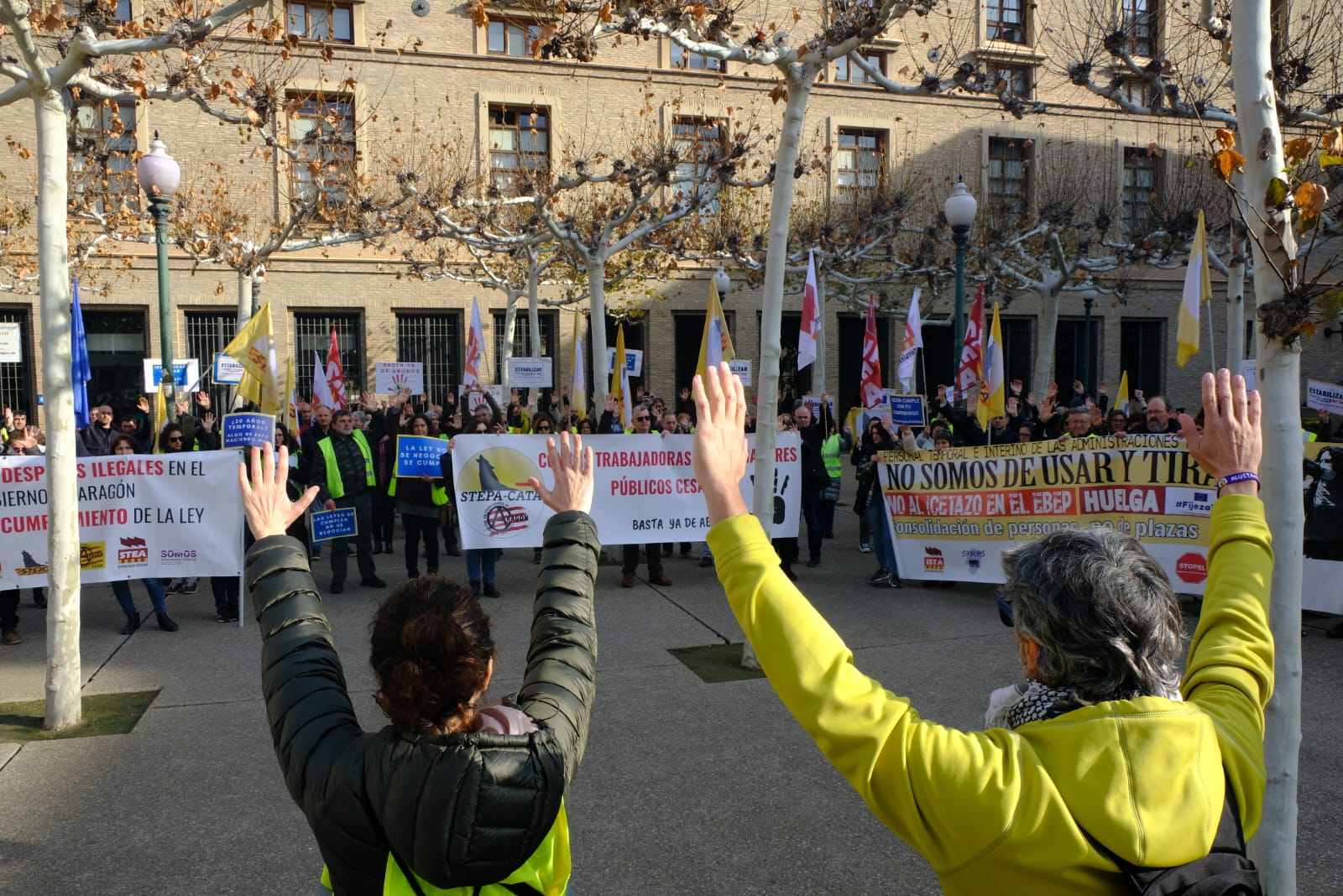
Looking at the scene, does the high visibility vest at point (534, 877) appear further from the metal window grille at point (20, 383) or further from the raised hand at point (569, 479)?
the metal window grille at point (20, 383)

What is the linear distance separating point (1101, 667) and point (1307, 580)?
7.95m

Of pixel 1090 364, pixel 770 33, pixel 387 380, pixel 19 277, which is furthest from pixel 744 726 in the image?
pixel 1090 364

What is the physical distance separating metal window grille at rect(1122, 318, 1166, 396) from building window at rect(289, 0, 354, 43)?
27.4 metres

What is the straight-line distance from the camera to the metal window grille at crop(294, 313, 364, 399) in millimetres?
28953

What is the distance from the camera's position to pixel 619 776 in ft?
17.0

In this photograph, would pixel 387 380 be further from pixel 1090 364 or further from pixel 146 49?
pixel 1090 364

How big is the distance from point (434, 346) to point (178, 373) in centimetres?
1036

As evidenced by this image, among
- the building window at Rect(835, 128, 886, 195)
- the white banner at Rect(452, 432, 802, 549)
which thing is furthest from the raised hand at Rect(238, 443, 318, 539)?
the building window at Rect(835, 128, 886, 195)

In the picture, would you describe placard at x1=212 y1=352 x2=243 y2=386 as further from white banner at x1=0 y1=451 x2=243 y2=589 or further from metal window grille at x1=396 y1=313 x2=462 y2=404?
metal window grille at x1=396 y1=313 x2=462 y2=404

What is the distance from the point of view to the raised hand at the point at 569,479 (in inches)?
96.7

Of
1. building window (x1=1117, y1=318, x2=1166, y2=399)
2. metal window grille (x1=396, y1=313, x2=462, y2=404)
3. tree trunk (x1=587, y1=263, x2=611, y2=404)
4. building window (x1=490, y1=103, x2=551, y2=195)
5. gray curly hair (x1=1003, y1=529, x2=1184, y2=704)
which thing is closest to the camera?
gray curly hair (x1=1003, y1=529, x2=1184, y2=704)

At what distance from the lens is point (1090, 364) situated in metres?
35.8

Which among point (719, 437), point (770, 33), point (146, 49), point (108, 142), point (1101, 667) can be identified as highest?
point (108, 142)

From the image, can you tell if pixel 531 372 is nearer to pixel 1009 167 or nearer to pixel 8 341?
pixel 8 341
